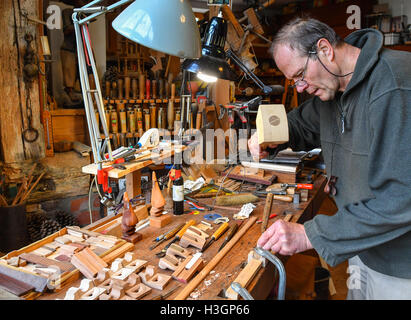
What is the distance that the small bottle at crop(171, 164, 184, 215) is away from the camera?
1880 mm

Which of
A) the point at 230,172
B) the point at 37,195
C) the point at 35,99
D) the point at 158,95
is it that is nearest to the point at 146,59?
the point at 158,95

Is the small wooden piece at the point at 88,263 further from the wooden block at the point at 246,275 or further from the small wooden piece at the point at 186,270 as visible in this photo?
the wooden block at the point at 246,275

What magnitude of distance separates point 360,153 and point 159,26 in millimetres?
994

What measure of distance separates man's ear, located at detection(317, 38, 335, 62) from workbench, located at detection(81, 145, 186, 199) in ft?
3.99

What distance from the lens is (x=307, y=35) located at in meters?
1.41

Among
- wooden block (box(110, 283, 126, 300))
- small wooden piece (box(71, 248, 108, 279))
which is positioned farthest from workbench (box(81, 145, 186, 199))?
wooden block (box(110, 283, 126, 300))

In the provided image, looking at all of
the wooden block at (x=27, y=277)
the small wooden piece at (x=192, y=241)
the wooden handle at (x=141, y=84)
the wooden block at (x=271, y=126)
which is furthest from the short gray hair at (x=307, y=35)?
the wooden handle at (x=141, y=84)

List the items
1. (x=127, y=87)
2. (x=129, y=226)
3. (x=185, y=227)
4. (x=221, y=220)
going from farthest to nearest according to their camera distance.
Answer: (x=127, y=87), (x=221, y=220), (x=185, y=227), (x=129, y=226)

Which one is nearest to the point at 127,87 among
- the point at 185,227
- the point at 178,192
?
the point at 178,192

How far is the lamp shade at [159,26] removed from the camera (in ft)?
3.70

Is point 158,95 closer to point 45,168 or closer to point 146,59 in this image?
point 146,59

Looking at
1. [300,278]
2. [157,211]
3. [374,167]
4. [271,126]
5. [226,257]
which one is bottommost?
[300,278]

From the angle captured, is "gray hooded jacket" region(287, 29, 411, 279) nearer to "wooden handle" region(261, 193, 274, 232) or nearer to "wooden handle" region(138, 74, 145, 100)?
"wooden handle" region(261, 193, 274, 232)

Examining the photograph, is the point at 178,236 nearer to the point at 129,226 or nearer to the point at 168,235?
the point at 168,235
